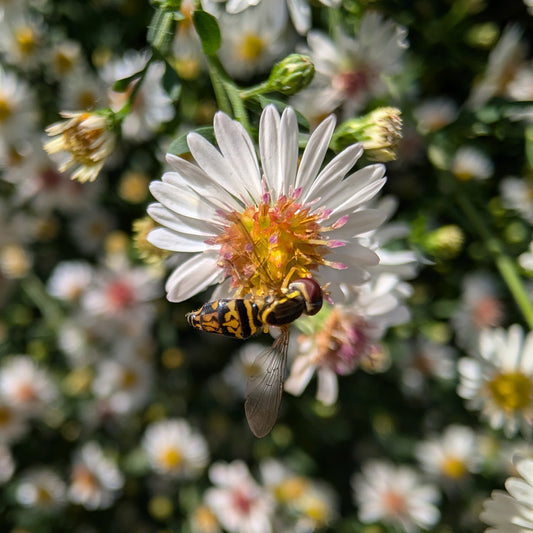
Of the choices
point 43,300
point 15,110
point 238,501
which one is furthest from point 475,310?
point 15,110

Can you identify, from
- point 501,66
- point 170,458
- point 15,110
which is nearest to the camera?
point 501,66

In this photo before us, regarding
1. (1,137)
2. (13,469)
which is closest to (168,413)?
(13,469)

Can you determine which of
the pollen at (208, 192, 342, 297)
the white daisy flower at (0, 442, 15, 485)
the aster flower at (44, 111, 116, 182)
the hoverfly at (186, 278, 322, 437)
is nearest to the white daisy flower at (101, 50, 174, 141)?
the aster flower at (44, 111, 116, 182)

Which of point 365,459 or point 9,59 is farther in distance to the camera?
point 365,459

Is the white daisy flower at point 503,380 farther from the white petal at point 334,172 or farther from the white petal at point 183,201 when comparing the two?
the white petal at point 183,201

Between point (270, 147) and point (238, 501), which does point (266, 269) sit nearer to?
point (270, 147)

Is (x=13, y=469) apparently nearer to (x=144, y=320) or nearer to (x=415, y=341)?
(x=144, y=320)

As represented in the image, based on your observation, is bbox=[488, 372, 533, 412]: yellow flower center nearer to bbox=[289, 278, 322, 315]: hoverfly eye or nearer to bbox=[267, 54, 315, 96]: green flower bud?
bbox=[289, 278, 322, 315]: hoverfly eye
